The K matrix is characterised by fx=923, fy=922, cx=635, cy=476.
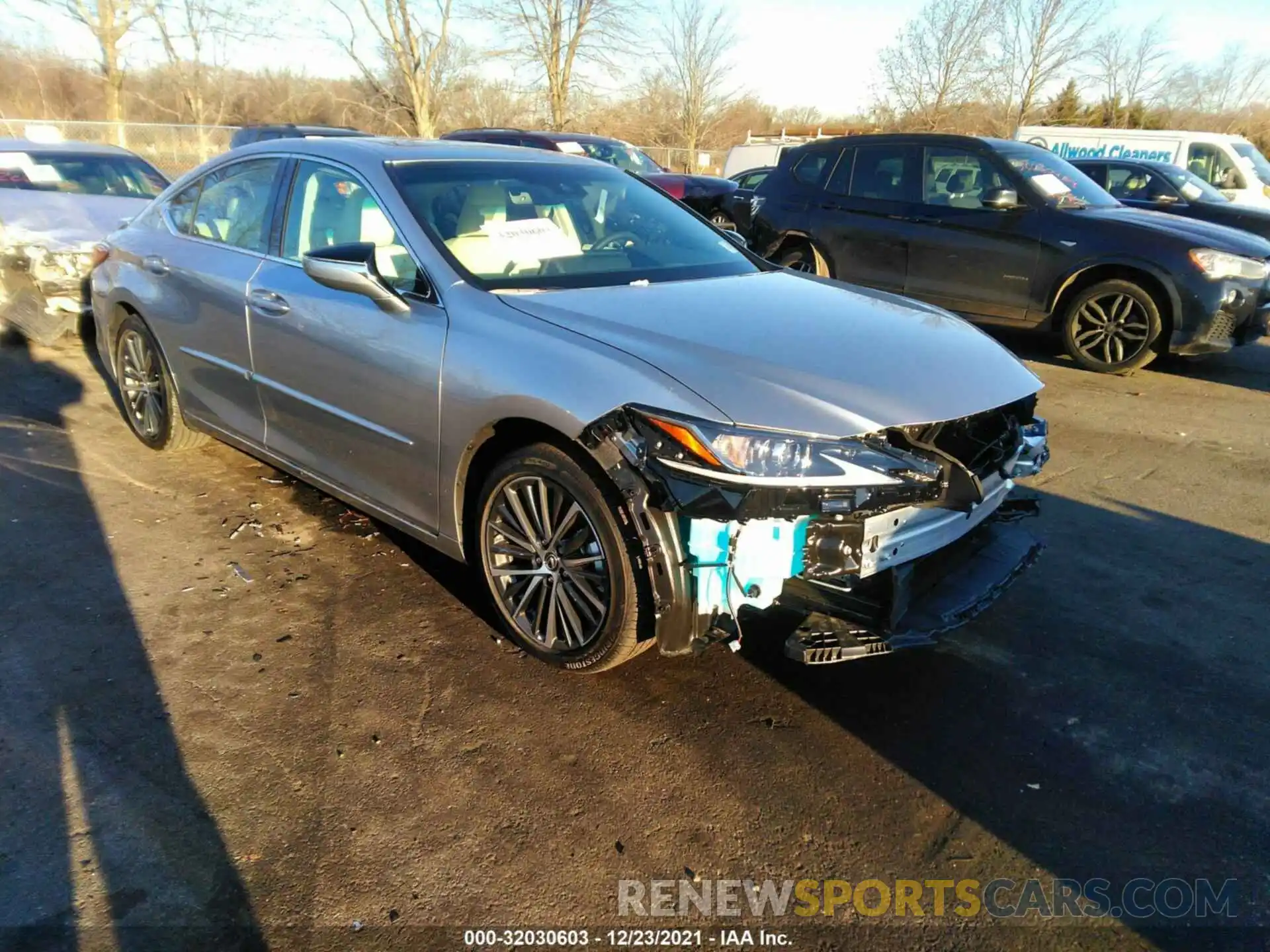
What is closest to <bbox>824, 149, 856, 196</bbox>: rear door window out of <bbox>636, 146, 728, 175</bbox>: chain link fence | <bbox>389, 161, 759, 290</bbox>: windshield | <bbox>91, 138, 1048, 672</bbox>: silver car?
<bbox>91, 138, 1048, 672</bbox>: silver car

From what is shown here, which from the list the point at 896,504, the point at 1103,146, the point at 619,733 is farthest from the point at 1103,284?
the point at 1103,146

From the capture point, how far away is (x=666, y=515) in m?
2.73

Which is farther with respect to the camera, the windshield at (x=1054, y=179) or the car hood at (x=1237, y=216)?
the car hood at (x=1237, y=216)

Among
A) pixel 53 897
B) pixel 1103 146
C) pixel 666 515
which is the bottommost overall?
pixel 53 897

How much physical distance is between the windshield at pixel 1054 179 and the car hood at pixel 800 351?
522 centimetres

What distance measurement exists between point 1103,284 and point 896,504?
20.1 feet

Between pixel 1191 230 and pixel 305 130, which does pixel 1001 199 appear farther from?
pixel 305 130

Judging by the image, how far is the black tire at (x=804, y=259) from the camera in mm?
9289

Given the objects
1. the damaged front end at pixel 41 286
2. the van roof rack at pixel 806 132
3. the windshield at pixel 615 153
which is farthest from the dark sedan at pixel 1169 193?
the van roof rack at pixel 806 132

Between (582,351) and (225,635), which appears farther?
(225,635)

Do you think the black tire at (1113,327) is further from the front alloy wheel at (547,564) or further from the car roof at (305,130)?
the car roof at (305,130)

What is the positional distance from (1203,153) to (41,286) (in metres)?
16.2

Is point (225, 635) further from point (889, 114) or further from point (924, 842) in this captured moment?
point (889, 114)

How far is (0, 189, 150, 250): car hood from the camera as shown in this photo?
7.77m
